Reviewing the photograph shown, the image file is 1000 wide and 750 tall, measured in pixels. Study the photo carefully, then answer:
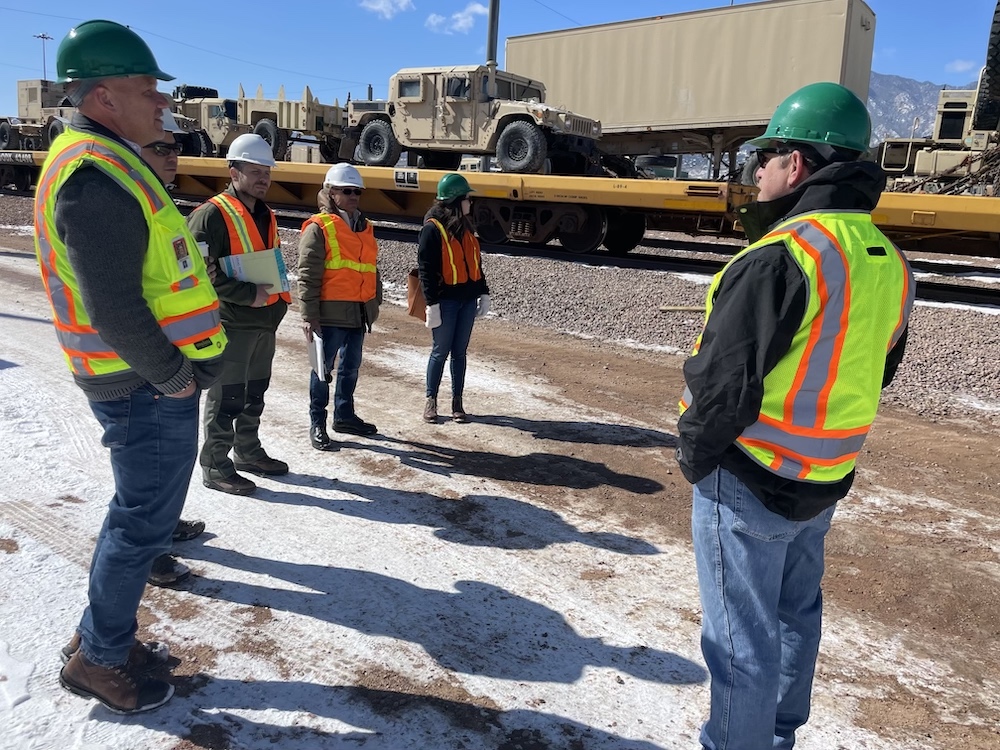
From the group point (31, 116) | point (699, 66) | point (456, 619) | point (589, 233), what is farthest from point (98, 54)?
point (31, 116)

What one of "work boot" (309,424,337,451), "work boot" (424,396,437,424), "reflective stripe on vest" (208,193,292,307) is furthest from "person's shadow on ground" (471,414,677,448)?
"reflective stripe on vest" (208,193,292,307)

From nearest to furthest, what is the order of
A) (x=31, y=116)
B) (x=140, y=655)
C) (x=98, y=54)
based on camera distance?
1. (x=98, y=54)
2. (x=140, y=655)
3. (x=31, y=116)

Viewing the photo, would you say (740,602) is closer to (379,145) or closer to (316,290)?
(316,290)

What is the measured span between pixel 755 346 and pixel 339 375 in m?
3.80

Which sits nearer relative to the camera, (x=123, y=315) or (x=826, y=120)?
(x=826, y=120)

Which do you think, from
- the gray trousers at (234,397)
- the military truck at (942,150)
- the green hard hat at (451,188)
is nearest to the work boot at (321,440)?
the gray trousers at (234,397)

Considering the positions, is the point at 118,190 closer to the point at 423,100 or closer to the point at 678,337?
the point at 678,337

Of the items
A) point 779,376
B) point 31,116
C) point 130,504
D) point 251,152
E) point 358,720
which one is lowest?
point 358,720

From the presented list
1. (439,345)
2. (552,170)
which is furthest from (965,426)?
(552,170)

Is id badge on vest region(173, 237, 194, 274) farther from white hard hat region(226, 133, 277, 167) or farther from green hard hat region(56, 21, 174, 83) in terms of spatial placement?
white hard hat region(226, 133, 277, 167)

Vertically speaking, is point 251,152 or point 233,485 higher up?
point 251,152

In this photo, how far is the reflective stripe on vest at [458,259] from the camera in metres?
→ 5.36

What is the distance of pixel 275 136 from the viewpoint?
18.3 metres

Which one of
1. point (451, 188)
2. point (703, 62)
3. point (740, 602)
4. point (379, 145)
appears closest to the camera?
point (740, 602)
